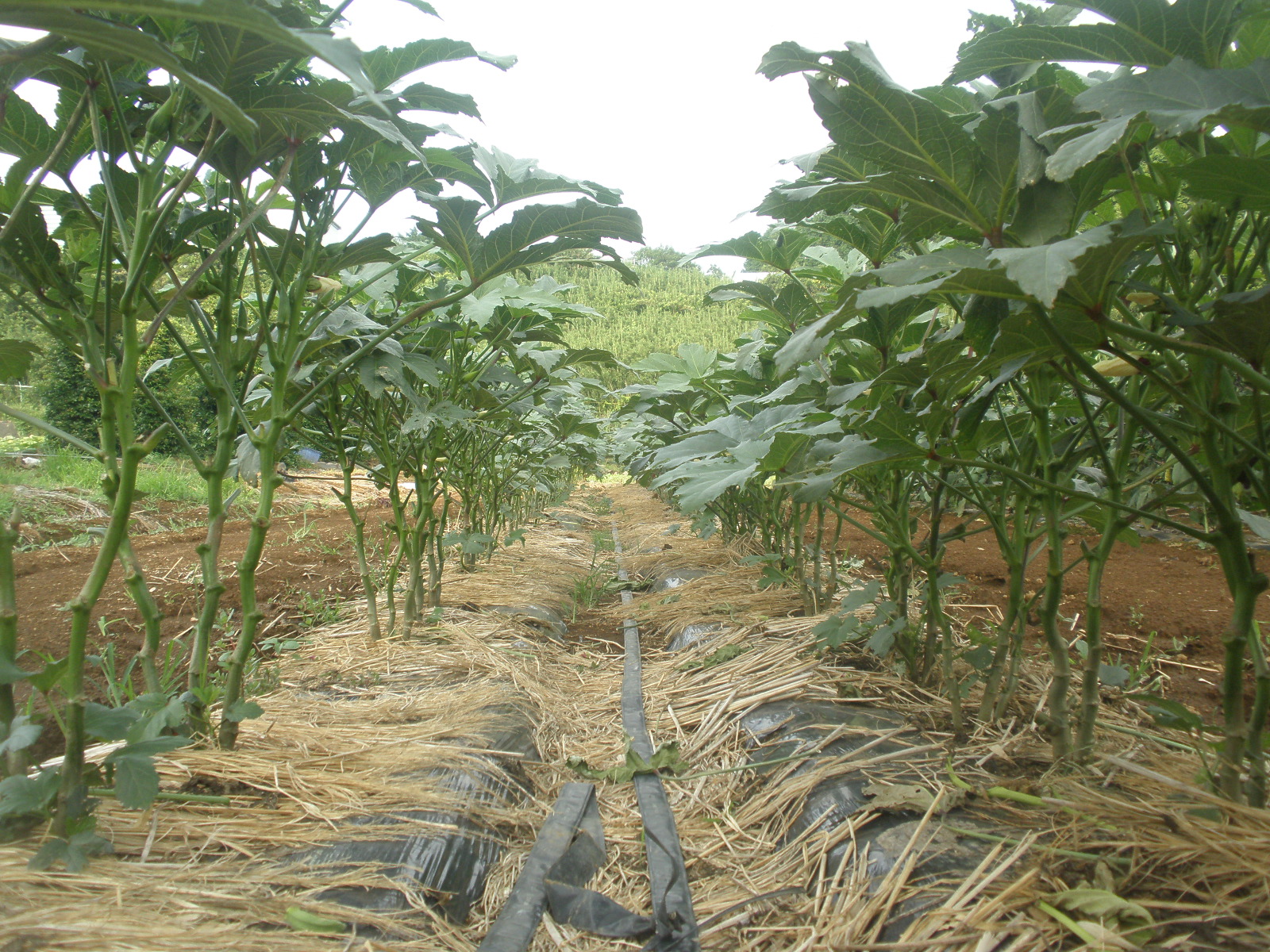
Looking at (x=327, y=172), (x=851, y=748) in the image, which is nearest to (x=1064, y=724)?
(x=851, y=748)

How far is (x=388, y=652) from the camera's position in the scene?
2.29 meters

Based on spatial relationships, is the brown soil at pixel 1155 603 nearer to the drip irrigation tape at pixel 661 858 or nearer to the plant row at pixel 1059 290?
the plant row at pixel 1059 290

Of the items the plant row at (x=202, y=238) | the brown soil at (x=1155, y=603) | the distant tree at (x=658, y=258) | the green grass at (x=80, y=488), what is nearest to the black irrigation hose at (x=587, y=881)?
the plant row at (x=202, y=238)

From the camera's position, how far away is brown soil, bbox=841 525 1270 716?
6.26 feet

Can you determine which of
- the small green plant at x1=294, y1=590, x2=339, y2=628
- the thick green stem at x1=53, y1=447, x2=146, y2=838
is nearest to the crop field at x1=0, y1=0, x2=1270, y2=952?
the thick green stem at x1=53, y1=447, x2=146, y2=838

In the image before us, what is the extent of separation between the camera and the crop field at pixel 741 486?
32.1 inches

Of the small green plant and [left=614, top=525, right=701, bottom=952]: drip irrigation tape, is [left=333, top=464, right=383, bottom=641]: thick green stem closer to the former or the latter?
the small green plant

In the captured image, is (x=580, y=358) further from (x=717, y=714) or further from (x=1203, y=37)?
(x=1203, y=37)

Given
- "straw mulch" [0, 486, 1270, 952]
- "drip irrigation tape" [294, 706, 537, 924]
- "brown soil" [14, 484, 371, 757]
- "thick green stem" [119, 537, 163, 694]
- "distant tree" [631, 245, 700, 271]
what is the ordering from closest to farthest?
"straw mulch" [0, 486, 1270, 952] → "drip irrigation tape" [294, 706, 537, 924] → "thick green stem" [119, 537, 163, 694] → "brown soil" [14, 484, 371, 757] → "distant tree" [631, 245, 700, 271]

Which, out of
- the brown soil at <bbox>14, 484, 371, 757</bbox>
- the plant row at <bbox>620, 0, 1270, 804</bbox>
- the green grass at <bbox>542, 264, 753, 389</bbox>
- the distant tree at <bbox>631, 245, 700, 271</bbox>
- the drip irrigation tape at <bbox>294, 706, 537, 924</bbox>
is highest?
the distant tree at <bbox>631, 245, 700, 271</bbox>

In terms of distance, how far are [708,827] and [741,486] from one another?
717mm

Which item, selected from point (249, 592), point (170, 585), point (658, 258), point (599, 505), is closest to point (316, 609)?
point (170, 585)

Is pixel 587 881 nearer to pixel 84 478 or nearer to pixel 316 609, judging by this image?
pixel 316 609

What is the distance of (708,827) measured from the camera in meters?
1.44
